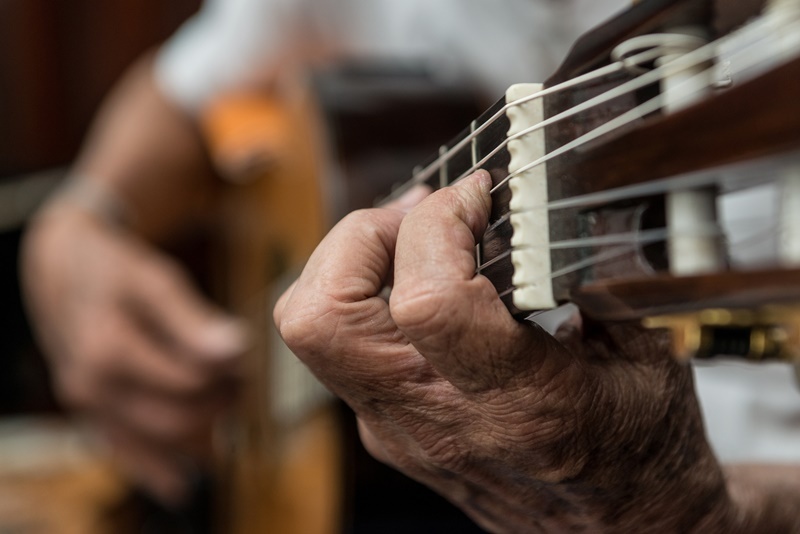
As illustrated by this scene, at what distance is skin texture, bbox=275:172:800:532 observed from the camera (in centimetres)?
28

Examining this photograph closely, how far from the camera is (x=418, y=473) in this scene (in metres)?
0.38

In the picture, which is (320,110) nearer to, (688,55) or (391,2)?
(391,2)

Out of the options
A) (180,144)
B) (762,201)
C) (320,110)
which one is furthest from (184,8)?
(762,201)

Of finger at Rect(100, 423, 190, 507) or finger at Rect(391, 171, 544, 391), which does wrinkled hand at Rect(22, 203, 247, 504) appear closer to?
finger at Rect(100, 423, 190, 507)

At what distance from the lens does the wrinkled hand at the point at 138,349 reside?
1.13m

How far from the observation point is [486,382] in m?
0.29

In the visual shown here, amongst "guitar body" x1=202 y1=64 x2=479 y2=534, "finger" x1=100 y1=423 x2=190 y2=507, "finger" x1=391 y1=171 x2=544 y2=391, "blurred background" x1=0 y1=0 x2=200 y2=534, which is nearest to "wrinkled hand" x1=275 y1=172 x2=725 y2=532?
"finger" x1=391 y1=171 x2=544 y2=391

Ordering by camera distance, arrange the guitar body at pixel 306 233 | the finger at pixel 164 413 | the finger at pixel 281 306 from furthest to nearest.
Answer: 1. the finger at pixel 164 413
2. the guitar body at pixel 306 233
3. the finger at pixel 281 306

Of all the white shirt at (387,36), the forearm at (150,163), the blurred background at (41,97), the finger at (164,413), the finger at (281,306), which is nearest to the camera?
the finger at (281,306)

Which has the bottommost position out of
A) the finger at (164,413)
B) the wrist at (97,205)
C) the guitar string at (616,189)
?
the finger at (164,413)

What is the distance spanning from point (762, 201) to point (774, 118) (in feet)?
1.06

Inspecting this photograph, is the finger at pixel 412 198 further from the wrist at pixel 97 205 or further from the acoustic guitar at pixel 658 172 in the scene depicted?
the wrist at pixel 97 205

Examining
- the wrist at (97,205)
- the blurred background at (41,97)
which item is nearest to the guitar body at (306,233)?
the wrist at (97,205)

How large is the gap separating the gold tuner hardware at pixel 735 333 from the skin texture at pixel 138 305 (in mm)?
825
